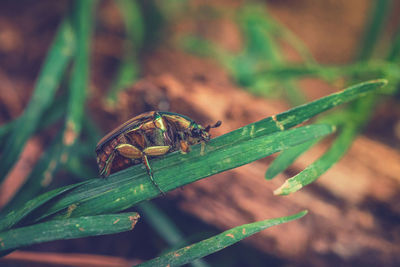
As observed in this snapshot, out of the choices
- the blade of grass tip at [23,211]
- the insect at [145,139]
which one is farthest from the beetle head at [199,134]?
the blade of grass tip at [23,211]

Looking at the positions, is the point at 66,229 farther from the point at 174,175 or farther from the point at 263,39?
the point at 263,39

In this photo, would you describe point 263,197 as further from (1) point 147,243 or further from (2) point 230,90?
(2) point 230,90

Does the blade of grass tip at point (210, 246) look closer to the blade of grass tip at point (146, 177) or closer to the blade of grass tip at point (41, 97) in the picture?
the blade of grass tip at point (146, 177)

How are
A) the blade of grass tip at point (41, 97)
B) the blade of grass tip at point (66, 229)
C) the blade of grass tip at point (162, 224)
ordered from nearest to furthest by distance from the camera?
the blade of grass tip at point (66, 229) → the blade of grass tip at point (41, 97) → the blade of grass tip at point (162, 224)

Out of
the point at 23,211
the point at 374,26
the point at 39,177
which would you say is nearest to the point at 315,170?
the point at 23,211

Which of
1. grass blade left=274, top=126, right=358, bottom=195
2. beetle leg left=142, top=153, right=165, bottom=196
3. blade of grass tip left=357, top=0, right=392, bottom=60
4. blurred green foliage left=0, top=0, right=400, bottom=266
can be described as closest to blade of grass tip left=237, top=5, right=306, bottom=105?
blurred green foliage left=0, top=0, right=400, bottom=266

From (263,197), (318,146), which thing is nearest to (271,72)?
(318,146)
